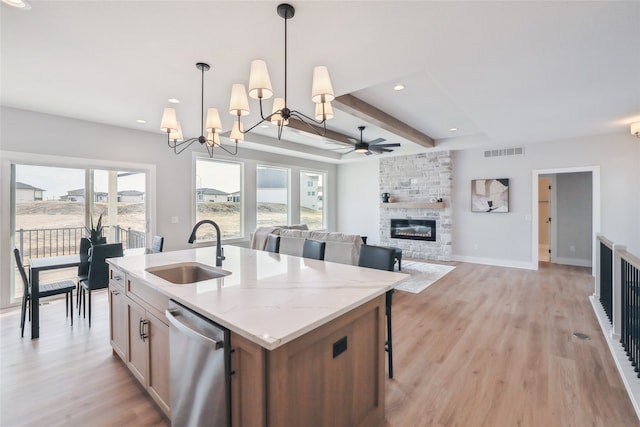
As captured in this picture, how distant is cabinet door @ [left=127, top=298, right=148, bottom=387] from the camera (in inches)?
76.8

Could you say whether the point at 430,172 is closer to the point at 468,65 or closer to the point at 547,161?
the point at 547,161

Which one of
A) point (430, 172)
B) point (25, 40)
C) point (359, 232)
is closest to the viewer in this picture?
point (25, 40)

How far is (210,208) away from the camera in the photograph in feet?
19.8

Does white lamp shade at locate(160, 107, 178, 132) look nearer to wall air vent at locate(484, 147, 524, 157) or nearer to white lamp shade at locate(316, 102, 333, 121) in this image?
white lamp shade at locate(316, 102, 333, 121)

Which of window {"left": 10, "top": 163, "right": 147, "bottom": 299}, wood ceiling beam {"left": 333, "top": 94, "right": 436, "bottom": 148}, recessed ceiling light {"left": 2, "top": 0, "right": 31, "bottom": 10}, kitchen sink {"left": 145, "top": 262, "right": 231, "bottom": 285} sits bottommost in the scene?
kitchen sink {"left": 145, "top": 262, "right": 231, "bottom": 285}

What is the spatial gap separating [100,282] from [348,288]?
308 cm

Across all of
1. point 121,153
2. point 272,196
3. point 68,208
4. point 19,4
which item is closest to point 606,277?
point 19,4

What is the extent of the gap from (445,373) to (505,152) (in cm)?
573

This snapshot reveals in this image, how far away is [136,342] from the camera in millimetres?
2082

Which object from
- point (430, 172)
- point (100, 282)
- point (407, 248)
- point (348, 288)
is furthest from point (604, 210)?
point (100, 282)

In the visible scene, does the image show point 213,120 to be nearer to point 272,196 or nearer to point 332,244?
point 332,244

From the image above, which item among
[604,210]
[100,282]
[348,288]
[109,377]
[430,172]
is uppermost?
[430,172]

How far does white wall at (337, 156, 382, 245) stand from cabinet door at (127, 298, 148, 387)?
6725 millimetres

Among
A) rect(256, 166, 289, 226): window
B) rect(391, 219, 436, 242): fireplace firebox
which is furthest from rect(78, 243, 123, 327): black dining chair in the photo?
rect(391, 219, 436, 242): fireplace firebox
